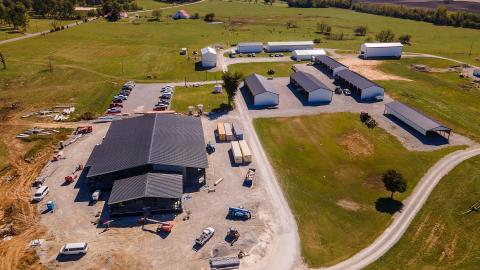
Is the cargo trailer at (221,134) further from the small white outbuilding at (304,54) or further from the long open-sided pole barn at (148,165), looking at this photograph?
the small white outbuilding at (304,54)

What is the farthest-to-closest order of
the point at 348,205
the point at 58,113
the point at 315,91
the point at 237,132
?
1. the point at 315,91
2. the point at 58,113
3. the point at 237,132
4. the point at 348,205

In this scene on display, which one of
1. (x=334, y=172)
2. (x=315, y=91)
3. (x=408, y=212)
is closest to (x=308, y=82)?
(x=315, y=91)

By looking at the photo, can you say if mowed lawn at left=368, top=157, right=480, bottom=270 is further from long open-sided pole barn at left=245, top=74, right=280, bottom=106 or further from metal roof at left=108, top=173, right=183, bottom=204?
long open-sided pole barn at left=245, top=74, right=280, bottom=106

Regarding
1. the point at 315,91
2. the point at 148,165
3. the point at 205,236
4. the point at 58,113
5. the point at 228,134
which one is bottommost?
the point at 205,236

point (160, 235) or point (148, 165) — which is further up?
point (148, 165)

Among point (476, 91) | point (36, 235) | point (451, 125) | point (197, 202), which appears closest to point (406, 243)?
point (197, 202)

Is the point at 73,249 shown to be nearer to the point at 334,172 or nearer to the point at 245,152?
the point at 245,152

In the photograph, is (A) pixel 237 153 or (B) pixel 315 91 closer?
(A) pixel 237 153

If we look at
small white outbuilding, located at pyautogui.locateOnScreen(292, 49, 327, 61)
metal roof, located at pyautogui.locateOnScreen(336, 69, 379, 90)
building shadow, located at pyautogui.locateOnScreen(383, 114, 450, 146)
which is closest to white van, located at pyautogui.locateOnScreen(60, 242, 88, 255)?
building shadow, located at pyautogui.locateOnScreen(383, 114, 450, 146)
